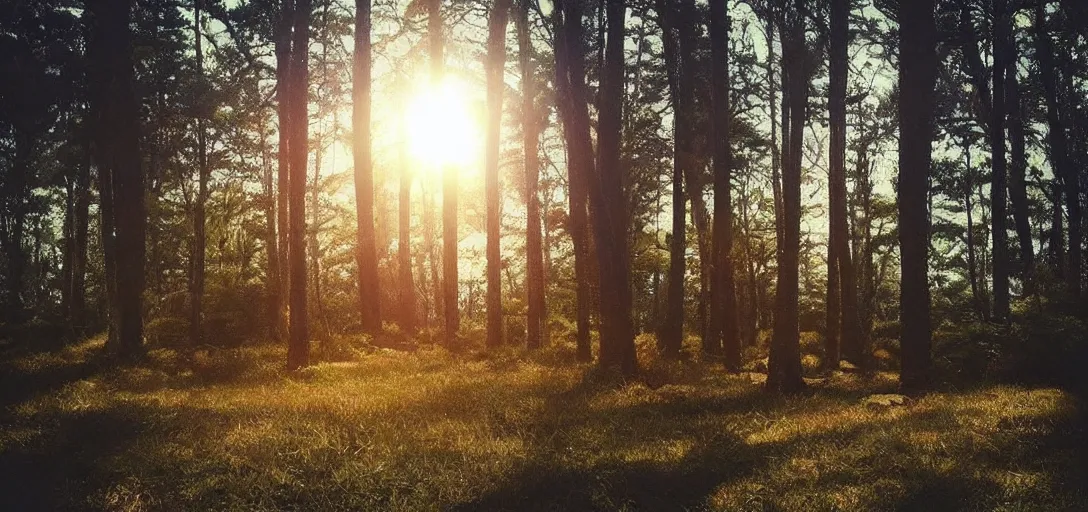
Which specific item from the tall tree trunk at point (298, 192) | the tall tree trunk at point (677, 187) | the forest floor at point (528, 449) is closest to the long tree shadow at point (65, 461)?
the forest floor at point (528, 449)

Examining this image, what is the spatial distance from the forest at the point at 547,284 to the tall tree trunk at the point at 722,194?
0.37ft

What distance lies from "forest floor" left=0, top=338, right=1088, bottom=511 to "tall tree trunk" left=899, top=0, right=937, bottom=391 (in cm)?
135

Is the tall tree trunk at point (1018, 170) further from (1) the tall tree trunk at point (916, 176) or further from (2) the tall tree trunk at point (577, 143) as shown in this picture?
(2) the tall tree trunk at point (577, 143)

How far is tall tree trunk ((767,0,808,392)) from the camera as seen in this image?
11977mm

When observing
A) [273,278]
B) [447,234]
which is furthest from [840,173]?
[273,278]

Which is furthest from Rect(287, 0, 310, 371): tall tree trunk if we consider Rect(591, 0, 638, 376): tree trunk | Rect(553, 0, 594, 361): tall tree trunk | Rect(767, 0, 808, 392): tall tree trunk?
Rect(767, 0, 808, 392): tall tree trunk

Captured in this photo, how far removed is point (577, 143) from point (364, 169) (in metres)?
9.18

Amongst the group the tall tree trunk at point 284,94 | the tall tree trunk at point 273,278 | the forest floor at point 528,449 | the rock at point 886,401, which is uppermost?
the tall tree trunk at point 284,94

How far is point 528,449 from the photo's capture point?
7070 mm

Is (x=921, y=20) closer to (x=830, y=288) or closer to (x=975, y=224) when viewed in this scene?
(x=830, y=288)

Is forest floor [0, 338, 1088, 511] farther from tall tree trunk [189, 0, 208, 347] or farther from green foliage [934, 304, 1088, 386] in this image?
tall tree trunk [189, 0, 208, 347]

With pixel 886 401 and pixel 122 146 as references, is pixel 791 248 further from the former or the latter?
pixel 122 146

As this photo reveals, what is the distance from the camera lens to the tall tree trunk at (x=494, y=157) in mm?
20719

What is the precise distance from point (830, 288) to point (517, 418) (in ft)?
41.4
